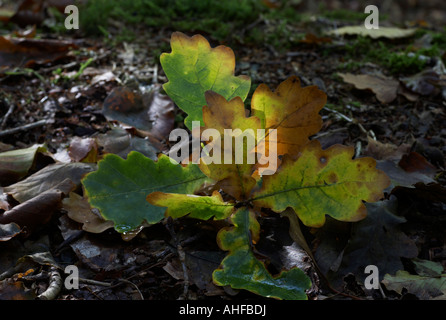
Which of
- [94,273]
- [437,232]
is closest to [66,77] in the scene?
[94,273]

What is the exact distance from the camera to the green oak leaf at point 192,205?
1.11m

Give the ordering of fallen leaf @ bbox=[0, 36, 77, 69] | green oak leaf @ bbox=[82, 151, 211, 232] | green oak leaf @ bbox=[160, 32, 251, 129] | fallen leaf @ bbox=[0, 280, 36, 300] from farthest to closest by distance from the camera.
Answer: fallen leaf @ bbox=[0, 36, 77, 69], green oak leaf @ bbox=[160, 32, 251, 129], green oak leaf @ bbox=[82, 151, 211, 232], fallen leaf @ bbox=[0, 280, 36, 300]

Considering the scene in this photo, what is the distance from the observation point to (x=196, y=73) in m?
1.29

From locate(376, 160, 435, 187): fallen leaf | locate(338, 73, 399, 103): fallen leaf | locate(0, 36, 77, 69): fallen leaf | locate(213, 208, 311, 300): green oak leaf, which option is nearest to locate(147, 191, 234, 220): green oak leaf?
locate(213, 208, 311, 300): green oak leaf

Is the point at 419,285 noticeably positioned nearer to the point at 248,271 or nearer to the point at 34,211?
the point at 248,271

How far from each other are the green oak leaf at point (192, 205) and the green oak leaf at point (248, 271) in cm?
4

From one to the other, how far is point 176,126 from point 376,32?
1429mm

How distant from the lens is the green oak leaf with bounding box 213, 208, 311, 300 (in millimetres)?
1058

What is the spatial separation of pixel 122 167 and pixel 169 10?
5.54ft

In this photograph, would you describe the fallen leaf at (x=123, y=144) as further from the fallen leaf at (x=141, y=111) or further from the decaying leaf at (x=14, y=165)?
the decaying leaf at (x=14, y=165)

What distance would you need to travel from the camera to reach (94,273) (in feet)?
3.91

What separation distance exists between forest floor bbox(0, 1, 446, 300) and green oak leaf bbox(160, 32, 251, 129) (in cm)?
33

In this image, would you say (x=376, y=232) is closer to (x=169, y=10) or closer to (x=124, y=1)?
(x=169, y=10)

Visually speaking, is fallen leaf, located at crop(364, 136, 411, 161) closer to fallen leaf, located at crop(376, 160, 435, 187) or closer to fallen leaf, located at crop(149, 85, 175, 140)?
fallen leaf, located at crop(376, 160, 435, 187)
